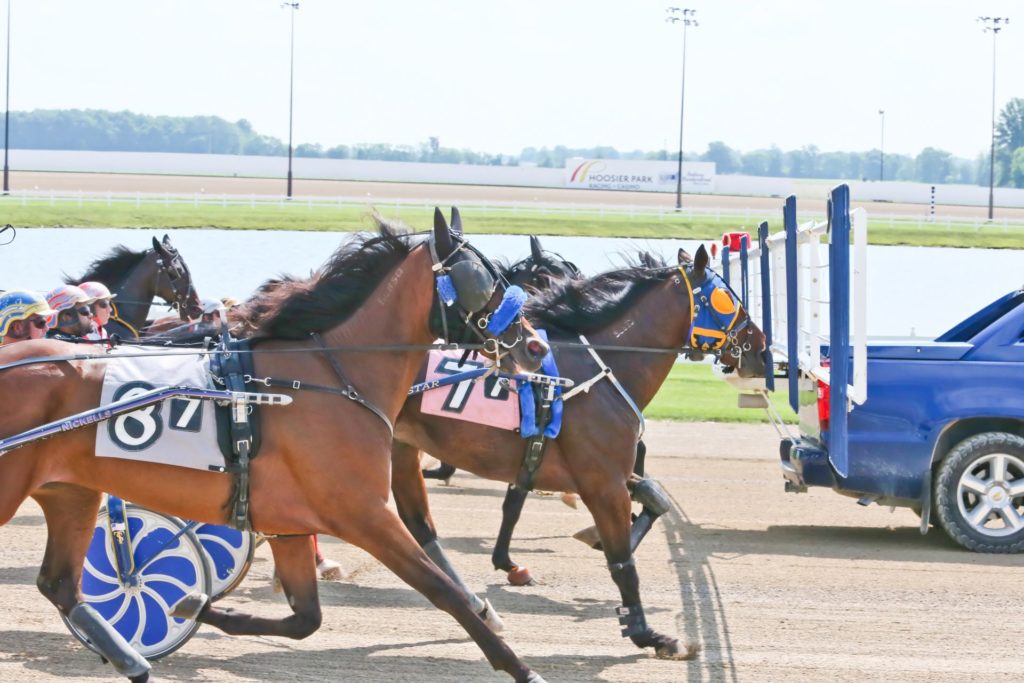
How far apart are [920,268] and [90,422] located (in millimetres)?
22404

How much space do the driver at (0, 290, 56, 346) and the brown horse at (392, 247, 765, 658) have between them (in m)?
1.95

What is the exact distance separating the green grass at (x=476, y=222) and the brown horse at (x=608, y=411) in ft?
87.3

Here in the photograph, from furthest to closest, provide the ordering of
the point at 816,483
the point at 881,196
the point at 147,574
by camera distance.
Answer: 1. the point at 881,196
2. the point at 816,483
3. the point at 147,574

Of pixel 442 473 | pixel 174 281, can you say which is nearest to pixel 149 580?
pixel 442 473

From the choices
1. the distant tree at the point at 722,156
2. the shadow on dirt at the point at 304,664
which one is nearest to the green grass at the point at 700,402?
the shadow on dirt at the point at 304,664

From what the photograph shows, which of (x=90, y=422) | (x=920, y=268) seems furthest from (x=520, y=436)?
(x=920, y=268)

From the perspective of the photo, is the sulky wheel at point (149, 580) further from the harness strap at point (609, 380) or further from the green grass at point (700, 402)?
the green grass at point (700, 402)

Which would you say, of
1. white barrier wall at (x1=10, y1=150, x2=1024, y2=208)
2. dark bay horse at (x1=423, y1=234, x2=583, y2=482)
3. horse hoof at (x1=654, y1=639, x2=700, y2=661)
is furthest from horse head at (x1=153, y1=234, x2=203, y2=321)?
white barrier wall at (x1=10, y1=150, x2=1024, y2=208)

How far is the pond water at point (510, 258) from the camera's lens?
2212cm

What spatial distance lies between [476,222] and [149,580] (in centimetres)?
3316

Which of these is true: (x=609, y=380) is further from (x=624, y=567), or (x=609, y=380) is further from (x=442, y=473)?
(x=442, y=473)

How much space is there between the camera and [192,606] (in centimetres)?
584

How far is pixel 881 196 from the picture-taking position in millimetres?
70062

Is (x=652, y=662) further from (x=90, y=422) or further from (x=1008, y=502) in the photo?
(x=1008, y=502)
